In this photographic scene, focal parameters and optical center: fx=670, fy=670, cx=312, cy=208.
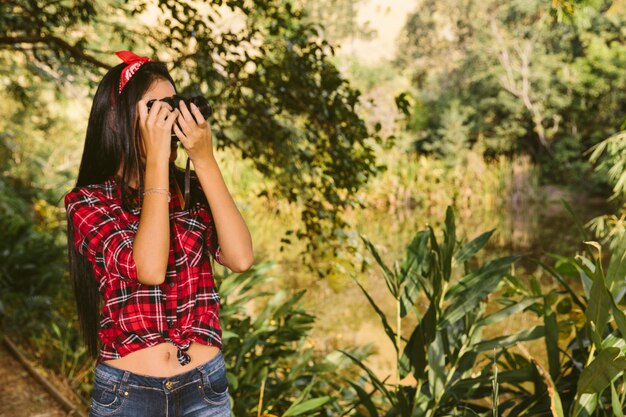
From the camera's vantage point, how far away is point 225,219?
1298 mm

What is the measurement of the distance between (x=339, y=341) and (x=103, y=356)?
5.09m

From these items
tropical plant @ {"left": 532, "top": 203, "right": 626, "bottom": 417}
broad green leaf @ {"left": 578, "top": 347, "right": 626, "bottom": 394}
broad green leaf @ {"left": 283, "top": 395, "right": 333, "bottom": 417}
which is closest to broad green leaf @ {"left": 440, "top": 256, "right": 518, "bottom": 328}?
tropical plant @ {"left": 532, "top": 203, "right": 626, "bottom": 417}

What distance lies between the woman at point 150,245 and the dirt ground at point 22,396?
2298 mm

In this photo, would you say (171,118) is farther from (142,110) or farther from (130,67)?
(130,67)

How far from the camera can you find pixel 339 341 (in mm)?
6238

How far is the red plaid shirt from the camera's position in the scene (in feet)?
4.11

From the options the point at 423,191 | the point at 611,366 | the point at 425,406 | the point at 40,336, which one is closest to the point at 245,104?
the point at 425,406

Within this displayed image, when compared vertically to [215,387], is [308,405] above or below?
above

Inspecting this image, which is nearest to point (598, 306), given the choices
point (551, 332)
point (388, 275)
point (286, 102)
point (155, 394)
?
point (551, 332)

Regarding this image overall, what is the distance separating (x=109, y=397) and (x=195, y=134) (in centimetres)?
52

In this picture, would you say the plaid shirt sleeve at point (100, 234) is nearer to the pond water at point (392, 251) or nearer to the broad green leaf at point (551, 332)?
the pond water at point (392, 251)

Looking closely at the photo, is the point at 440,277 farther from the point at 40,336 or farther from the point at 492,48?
the point at 492,48

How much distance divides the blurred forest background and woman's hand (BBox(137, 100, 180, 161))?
779mm

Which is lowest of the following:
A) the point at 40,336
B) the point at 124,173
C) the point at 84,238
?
the point at 84,238
